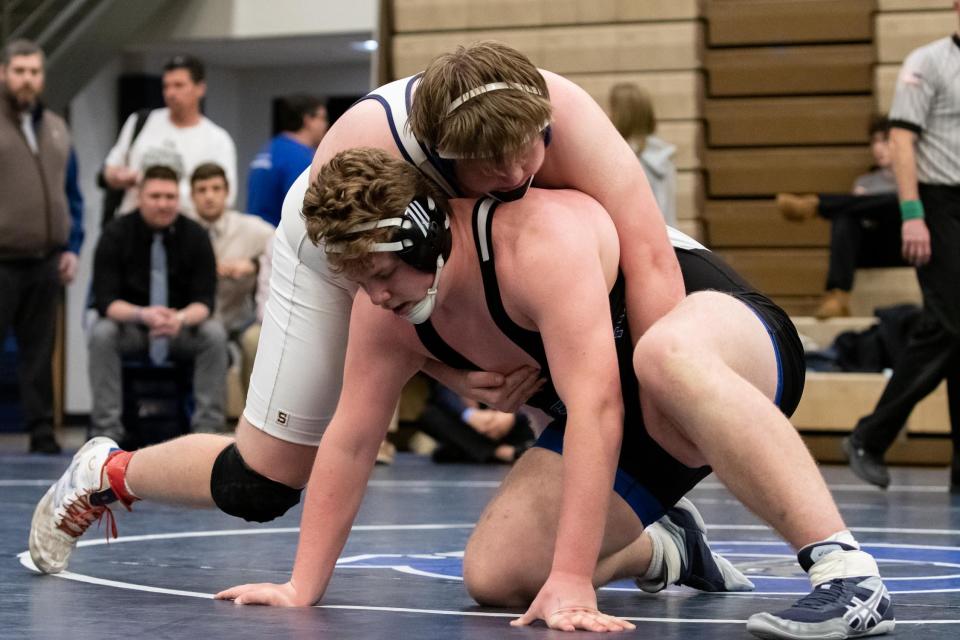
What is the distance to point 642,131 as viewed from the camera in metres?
7.02

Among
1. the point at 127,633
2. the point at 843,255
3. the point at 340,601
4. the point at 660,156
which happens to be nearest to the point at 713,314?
the point at 340,601

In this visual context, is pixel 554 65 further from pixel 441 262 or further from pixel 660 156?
pixel 441 262

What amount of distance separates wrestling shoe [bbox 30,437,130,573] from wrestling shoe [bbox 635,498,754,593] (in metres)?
1.09

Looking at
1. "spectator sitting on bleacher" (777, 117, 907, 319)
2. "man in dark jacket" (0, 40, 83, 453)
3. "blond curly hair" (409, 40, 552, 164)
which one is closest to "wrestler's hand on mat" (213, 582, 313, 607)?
"blond curly hair" (409, 40, 552, 164)

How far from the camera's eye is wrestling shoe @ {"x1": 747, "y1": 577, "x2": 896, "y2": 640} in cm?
231

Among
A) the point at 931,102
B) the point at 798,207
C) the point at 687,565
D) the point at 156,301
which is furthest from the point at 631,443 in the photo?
the point at 798,207

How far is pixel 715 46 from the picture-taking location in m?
8.80

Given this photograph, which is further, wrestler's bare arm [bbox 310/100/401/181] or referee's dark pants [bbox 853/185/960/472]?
referee's dark pants [bbox 853/185/960/472]

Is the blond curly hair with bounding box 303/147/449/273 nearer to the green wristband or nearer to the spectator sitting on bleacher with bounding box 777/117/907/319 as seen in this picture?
the green wristband

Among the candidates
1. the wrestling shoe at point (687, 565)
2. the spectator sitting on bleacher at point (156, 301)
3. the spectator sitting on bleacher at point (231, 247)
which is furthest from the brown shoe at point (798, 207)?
the wrestling shoe at point (687, 565)

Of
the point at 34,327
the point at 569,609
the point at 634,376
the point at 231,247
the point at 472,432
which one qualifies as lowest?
the point at 472,432

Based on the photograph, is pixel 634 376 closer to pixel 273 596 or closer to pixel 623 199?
pixel 623 199

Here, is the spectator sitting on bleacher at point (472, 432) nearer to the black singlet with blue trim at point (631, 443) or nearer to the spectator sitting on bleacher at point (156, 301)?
the spectator sitting on bleacher at point (156, 301)

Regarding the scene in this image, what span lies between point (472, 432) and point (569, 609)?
483 centimetres
